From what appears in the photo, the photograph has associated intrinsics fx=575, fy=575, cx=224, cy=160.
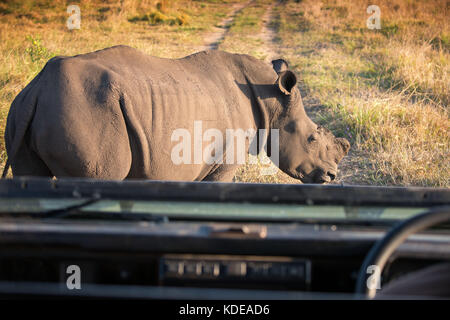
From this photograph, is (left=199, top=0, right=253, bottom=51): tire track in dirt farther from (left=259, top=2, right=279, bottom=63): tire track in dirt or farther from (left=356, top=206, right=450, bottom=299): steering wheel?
(left=356, top=206, right=450, bottom=299): steering wheel

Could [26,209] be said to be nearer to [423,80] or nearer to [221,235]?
[221,235]

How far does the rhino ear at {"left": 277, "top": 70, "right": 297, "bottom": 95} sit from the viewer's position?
5.35 m

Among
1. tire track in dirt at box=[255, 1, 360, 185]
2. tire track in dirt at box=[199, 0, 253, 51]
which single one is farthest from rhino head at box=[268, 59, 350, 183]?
tire track in dirt at box=[199, 0, 253, 51]

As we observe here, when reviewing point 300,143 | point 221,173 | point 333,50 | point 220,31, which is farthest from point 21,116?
point 220,31

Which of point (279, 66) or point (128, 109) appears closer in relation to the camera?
point (128, 109)

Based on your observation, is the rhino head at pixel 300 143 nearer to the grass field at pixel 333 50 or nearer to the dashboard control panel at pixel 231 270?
the grass field at pixel 333 50

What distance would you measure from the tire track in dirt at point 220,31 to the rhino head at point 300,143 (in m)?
7.66

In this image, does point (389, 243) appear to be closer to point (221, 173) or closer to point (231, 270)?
point (231, 270)

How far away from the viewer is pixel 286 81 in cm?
544

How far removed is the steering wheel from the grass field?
16.2ft

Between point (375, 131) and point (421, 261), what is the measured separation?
6.32m
